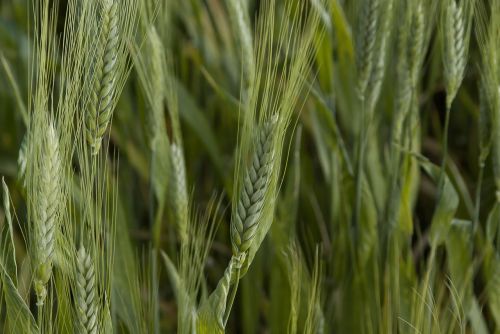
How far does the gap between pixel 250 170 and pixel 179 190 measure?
0.83 feet

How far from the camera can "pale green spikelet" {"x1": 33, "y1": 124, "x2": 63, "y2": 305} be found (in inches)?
27.2

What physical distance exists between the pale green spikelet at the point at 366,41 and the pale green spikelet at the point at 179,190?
0.23m

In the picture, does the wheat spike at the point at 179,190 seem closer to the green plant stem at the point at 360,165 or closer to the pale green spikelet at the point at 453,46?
the green plant stem at the point at 360,165

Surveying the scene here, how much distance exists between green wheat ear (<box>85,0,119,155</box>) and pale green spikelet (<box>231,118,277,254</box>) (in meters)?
0.15

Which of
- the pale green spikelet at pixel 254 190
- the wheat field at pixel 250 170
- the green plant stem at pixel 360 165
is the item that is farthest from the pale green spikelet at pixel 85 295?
the green plant stem at pixel 360 165

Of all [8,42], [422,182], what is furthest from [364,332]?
[8,42]

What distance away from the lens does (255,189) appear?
2.30 feet

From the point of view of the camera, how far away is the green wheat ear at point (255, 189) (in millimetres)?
699

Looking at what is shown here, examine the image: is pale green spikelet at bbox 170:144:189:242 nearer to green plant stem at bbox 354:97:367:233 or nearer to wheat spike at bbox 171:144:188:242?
wheat spike at bbox 171:144:188:242

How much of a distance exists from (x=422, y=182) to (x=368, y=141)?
0.33m

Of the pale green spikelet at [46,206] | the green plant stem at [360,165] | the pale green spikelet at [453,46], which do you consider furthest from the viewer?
the green plant stem at [360,165]

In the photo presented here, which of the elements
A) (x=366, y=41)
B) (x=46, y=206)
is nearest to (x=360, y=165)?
(x=366, y=41)

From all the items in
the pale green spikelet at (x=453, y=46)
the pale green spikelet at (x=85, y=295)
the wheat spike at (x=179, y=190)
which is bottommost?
the pale green spikelet at (x=85, y=295)

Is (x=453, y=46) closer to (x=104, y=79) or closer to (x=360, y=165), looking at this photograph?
(x=360, y=165)
